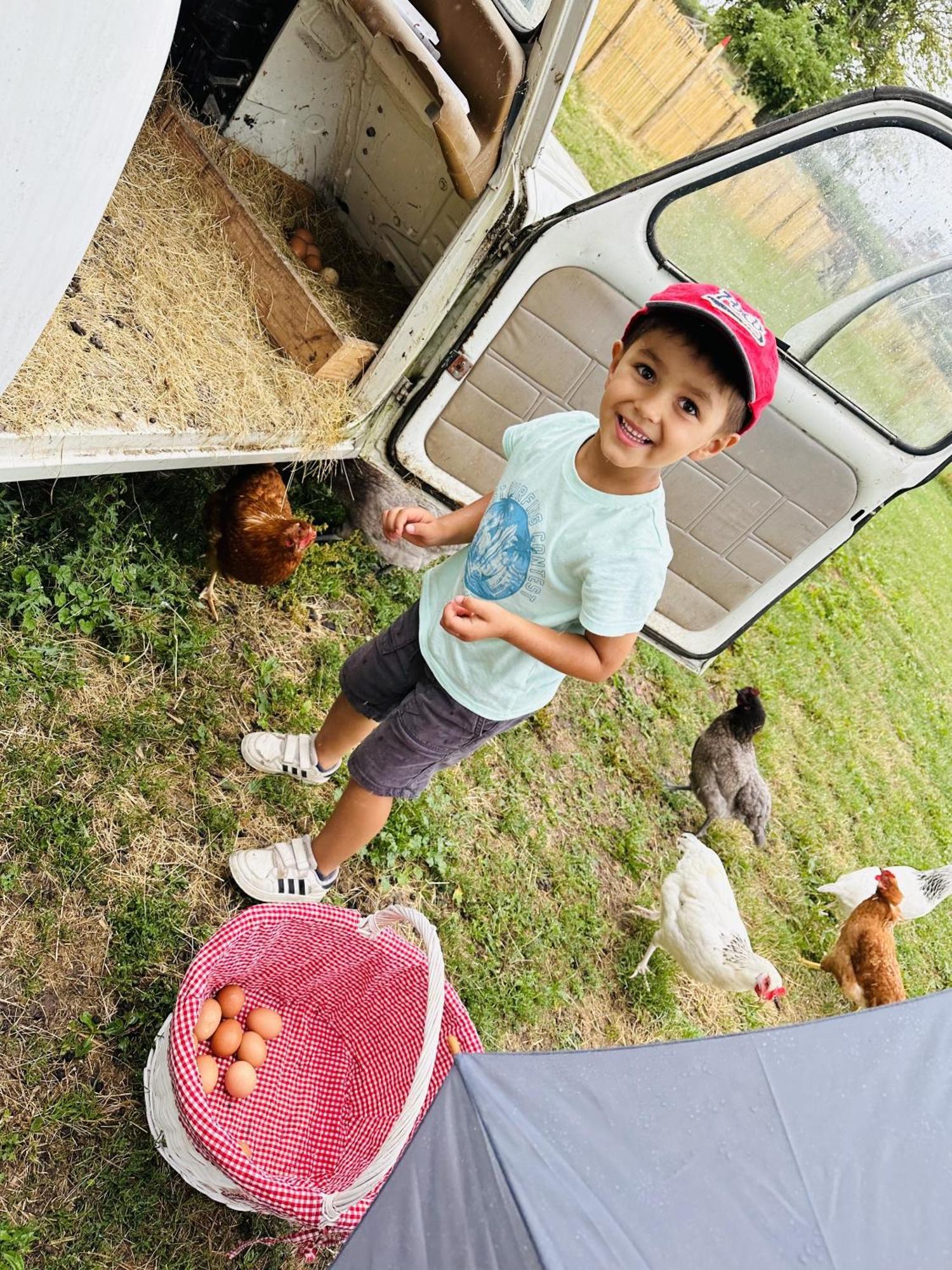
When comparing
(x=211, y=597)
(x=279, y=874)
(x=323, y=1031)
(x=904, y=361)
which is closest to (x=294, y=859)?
(x=279, y=874)

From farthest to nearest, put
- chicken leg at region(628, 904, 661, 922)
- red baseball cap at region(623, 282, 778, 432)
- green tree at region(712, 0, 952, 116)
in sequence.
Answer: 1. green tree at region(712, 0, 952, 116)
2. chicken leg at region(628, 904, 661, 922)
3. red baseball cap at region(623, 282, 778, 432)

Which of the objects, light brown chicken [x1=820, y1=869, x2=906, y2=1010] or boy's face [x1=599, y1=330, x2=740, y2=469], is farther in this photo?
light brown chicken [x1=820, y1=869, x2=906, y2=1010]

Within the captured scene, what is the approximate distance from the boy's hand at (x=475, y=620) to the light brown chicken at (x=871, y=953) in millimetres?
3202

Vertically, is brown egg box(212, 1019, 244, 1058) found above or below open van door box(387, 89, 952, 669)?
below

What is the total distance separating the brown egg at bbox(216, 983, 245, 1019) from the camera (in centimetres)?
233

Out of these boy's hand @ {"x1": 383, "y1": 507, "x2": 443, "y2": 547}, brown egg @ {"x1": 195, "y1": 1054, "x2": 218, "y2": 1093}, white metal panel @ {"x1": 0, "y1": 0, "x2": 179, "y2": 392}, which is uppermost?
white metal panel @ {"x1": 0, "y1": 0, "x2": 179, "y2": 392}

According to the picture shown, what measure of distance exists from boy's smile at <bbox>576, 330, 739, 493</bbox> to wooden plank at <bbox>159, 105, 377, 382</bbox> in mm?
1458

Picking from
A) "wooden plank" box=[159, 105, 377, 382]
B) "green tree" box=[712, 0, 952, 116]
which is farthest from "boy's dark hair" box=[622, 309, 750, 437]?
"green tree" box=[712, 0, 952, 116]

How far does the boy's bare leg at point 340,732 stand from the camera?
2.67m

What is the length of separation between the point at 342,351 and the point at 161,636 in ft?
3.59

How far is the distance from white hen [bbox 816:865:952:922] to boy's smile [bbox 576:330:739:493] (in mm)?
3490

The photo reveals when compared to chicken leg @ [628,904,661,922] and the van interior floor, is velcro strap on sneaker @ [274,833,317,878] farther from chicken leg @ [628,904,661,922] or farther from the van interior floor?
chicken leg @ [628,904,661,922]

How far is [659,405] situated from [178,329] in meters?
1.67

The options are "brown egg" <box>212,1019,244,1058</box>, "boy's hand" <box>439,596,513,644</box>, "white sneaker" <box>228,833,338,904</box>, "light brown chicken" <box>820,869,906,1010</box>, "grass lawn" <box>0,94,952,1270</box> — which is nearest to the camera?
"boy's hand" <box>439,596,513,644</box>
